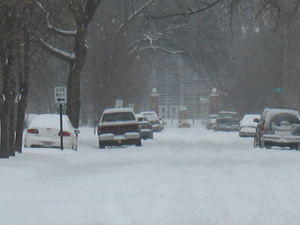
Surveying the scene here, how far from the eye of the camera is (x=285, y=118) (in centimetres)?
2962

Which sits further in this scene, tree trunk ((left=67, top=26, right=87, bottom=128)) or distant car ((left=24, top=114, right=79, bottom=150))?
tree trunk ((left=67, top=26, right=87, bottom=128))

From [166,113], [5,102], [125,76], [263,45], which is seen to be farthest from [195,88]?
[5,102]

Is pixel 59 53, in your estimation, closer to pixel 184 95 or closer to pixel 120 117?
pixel 120 117

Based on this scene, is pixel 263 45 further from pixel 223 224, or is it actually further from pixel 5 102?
pixel 223 224

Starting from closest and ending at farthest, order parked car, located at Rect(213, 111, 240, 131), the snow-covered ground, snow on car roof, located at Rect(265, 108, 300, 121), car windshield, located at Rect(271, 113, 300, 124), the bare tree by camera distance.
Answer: the snow-covered ground < car windshield, located at Rect(271, 113, 300, 124) < snow on car roof, located at Rect(265, 108, 300, 121) < the bare tree < parked car, located at Rect(213, 111, 240, 131)

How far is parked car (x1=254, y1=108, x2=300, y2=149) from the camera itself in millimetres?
29047

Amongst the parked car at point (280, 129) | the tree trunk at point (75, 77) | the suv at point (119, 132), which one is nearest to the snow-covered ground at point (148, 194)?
the parked car at point (280, 129)

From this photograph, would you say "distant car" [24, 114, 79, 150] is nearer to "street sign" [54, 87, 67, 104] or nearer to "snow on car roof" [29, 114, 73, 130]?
"snow on car roof" [29, 114, 73, 130]

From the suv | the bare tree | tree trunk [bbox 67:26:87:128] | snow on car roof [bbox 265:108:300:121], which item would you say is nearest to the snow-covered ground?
snow on car roof [bbox 265:108:300:121]

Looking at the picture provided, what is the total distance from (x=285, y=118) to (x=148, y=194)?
18081 millimetres

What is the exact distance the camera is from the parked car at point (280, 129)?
29.0m

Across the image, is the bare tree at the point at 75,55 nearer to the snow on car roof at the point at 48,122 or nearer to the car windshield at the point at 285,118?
the snow on car roof at the point at 48,122

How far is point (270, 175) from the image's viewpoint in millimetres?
15984

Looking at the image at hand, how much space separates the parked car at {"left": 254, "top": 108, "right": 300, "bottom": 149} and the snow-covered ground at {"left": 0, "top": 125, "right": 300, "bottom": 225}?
10.5 m
